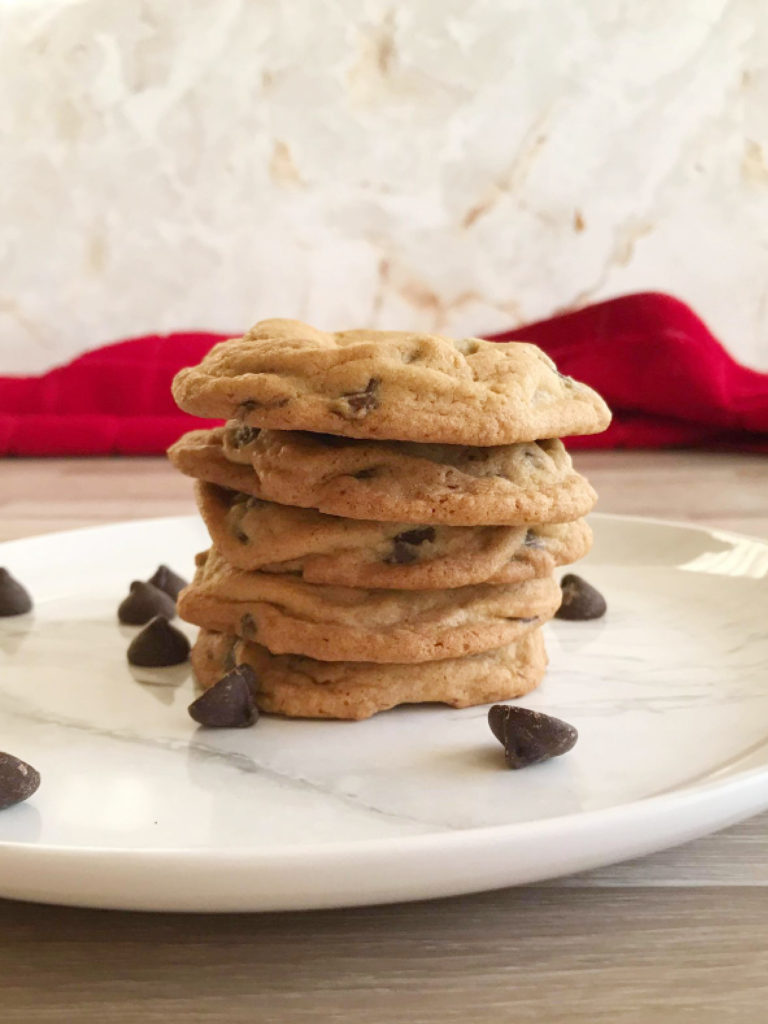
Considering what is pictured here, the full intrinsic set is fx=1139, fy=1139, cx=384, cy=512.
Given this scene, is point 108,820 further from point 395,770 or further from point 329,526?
point 329,526

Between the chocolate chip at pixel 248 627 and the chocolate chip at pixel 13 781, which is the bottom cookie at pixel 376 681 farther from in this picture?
the chocolate chip at pixel 13 781

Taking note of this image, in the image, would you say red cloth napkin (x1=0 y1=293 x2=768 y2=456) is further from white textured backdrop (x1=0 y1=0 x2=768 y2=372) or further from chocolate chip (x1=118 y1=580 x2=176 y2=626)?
chocolate chip (x1=118 y1=580 x2=176 y2=626)

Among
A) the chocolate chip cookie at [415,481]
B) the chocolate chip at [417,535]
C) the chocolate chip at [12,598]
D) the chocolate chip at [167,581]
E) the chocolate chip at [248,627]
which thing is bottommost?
the chocolate chip at [12,598]

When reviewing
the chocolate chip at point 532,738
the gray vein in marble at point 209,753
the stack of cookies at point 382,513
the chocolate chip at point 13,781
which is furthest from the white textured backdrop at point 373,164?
the chocolate chip at point 13,781

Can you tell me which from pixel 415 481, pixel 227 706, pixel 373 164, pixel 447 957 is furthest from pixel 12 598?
pixel 373 164

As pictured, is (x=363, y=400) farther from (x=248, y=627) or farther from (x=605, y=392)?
(x=605, y=392)

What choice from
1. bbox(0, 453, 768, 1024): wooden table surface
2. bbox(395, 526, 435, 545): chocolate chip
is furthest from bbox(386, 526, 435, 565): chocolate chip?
bbox(0, 453, 768, 1024): wooden table surface
